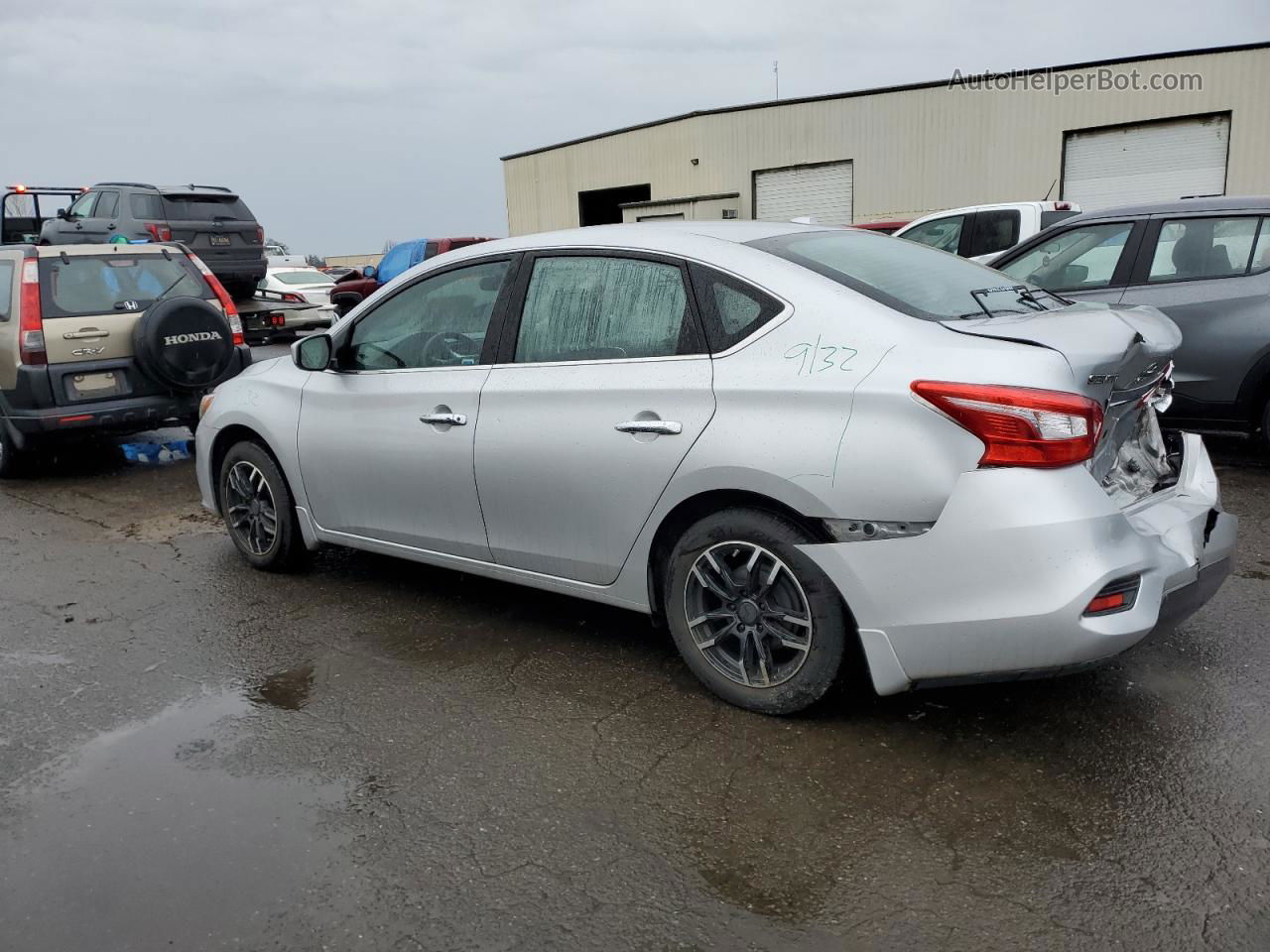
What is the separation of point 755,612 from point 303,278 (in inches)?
681

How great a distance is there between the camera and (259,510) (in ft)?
17.9

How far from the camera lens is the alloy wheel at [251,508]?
5410mm

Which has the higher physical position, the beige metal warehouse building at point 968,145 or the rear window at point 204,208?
the beige metal warehouse building at point 968,145

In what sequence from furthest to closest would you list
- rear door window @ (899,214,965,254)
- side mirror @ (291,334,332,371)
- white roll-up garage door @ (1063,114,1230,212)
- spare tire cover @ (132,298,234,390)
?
1. white roll-up garage door @ (1063,114,1230,212)
2. rear door window @ (899,214,965,254)
3. spare tire cover @ (132,298,234,390)
4. side mirror @ (291,334,332,371)

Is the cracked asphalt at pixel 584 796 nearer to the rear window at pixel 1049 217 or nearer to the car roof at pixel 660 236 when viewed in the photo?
the car roof at pixel 660 236

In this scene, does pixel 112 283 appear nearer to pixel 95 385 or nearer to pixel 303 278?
pixel 95 385

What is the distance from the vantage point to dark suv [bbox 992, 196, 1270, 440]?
6480 mm

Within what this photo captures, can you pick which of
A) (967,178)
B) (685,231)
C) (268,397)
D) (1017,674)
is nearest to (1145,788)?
(1017,674)

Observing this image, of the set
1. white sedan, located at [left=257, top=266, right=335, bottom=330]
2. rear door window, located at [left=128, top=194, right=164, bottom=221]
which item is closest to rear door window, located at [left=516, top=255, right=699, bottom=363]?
rear door window, located at [left=128, top=194, right=164, bottom=221]

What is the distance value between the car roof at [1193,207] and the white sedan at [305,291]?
13230 mm

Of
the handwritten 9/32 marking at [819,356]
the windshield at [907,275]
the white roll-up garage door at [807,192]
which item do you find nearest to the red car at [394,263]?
the white roll-up garage door at [807,192]

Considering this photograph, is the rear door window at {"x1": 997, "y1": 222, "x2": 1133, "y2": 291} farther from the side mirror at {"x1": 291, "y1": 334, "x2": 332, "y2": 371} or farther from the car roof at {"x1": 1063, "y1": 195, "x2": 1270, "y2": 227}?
the side mirror at {"x1": 291, "y1": 334, "x2": 332, "y2": 371}

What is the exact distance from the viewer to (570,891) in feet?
8.96
